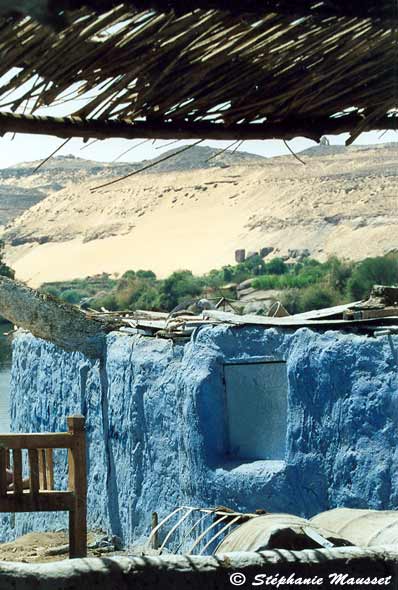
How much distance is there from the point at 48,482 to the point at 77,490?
41 centimetres

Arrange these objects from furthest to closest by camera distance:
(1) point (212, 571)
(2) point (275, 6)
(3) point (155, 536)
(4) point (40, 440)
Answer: (3) point (155, 536), (4) point (40, 440), (1) point (212, 571), (2) point (275, 6)

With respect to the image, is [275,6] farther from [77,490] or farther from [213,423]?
[213,423]

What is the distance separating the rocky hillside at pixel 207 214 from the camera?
59406 millimetres

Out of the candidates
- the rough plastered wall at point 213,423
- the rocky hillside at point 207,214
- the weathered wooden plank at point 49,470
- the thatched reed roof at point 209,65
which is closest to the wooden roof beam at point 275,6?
the thatched reed roof at point 209,65

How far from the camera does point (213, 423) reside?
10367 mm

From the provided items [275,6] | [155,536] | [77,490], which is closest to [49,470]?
[77,490]

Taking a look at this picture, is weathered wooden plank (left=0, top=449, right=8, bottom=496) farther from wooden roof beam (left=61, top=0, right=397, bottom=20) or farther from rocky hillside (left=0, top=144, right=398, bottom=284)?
rocky hillside (left=0, top=144, right=398, bottom=284)

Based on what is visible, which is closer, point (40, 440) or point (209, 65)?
point (209, 65)

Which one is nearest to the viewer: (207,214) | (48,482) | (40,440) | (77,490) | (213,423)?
(77,490)

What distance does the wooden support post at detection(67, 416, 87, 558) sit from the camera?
5895 mm

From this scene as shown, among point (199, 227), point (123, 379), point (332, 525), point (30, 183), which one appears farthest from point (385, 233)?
point (332, 525)

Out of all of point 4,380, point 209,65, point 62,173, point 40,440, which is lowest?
point 4,380

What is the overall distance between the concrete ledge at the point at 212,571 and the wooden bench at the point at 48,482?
2.21 meters

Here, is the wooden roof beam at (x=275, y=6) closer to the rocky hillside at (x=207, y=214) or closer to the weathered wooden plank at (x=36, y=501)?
the weathered wooden plank at (x=36, y=501)
